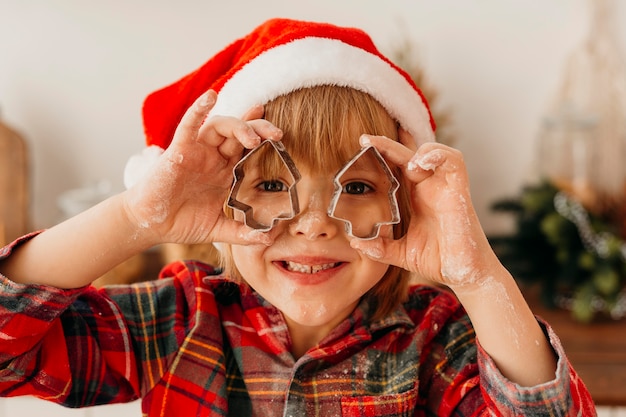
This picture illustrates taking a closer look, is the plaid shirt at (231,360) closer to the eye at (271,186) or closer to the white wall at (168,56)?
the eye at (271,186)

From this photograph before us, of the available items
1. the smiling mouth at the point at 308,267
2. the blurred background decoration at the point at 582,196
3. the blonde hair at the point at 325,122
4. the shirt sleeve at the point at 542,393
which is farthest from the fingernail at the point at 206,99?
the blurred background decoration at the point at 582,196

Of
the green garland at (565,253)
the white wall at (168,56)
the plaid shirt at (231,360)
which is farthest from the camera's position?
the white wall at (168,56)

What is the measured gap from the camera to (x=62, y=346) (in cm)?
75

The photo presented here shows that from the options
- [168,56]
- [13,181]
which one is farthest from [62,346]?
[168,56]

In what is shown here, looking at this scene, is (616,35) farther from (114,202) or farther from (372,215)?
(114,202)

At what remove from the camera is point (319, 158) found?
0.75m

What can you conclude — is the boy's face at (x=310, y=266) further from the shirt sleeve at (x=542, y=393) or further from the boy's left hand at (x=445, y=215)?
the shirt sleeve at (x=542, y=393)

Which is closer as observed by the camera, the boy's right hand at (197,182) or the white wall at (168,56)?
the boy's right hand at (197,182)

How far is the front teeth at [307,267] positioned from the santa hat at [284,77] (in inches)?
7.7

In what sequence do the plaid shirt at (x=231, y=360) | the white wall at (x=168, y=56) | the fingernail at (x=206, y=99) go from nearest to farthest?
1. the fingernail at (x=206, y=99)
2. the plaid shirt at (x=231, y=360)
3. the white wall at (x=168, y=56)

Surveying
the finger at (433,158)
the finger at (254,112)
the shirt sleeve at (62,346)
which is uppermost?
the finger at (254,112)

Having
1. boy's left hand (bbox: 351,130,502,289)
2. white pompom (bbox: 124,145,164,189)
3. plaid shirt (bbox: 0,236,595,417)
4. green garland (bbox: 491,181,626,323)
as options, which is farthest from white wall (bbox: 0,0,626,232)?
boy's left hand (bbox: 351,130,502,289)

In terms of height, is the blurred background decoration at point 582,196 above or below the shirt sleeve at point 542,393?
below

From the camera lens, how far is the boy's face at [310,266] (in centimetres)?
74
